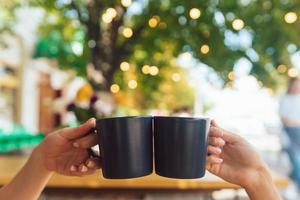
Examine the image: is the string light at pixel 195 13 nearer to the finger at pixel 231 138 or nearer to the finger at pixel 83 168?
the finger at pixel 231 138

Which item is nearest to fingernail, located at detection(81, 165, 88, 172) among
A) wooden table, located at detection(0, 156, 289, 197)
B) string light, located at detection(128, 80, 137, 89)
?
wooden table, located at detection(0, 156, 289, 197)

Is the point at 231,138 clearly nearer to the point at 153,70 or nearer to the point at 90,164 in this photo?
the point at 90,164

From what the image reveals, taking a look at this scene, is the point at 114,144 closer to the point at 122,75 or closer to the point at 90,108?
the point at 90,108

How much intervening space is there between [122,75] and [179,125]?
2.55m

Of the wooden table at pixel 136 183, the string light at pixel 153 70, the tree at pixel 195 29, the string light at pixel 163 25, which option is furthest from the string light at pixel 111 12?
the wooden table at pixel 136 183

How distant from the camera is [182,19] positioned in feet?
8.37

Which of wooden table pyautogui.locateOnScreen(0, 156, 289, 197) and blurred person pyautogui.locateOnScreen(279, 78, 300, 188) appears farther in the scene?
blurred person pyautogui.locateOnScreen(279, 78, 300, 188)

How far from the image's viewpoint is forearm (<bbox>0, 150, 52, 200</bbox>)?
2.84ft

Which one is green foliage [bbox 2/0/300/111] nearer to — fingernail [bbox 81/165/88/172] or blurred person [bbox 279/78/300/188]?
blurred person [bbox 279/78/300/188]

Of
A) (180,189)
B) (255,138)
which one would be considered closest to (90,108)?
(180,189)

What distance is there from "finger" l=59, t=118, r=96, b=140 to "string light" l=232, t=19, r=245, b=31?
1.85 meters

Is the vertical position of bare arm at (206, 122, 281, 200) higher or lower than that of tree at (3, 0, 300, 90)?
lower

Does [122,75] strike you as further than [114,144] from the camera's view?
Yes

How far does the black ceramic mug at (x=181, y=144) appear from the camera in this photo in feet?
2.13
